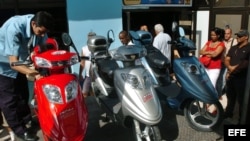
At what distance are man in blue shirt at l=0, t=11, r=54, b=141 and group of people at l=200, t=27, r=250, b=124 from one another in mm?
2298

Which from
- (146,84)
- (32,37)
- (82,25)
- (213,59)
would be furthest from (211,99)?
(82,25)

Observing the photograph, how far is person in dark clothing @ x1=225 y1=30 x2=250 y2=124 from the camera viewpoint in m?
3.64

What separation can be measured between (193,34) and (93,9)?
287cm

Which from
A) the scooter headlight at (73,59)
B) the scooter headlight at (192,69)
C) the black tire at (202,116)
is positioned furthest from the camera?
the scooter headlight at (192,69)

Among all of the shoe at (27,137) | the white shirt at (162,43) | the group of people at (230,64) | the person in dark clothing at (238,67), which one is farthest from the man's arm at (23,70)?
the white shirt at (162,43)

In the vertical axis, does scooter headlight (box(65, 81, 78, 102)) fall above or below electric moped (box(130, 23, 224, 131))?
above

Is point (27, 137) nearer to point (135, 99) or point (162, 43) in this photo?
point (135, 99)

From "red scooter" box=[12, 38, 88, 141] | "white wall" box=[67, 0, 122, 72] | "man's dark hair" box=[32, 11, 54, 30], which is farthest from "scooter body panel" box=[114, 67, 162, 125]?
"white wall" box=[67, 0, 122, 72]

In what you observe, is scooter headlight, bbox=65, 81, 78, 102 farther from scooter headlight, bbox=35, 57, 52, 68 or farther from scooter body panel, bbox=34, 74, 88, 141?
scooter headlight, bbox=35, 57, 52, 68

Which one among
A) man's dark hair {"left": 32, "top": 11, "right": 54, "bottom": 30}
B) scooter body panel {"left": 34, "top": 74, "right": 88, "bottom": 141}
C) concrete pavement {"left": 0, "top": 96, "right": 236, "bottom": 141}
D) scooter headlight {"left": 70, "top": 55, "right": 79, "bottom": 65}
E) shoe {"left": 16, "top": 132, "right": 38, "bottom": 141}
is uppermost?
man's dark hair {"left": 32, "top": 11, "right": 54, "bottom": 30}

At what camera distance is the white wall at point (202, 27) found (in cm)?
703

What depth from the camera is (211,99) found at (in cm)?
298

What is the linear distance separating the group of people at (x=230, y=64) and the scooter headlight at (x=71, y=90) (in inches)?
85.6

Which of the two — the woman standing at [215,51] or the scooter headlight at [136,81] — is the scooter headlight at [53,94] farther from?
the woman standing at [215,51]
